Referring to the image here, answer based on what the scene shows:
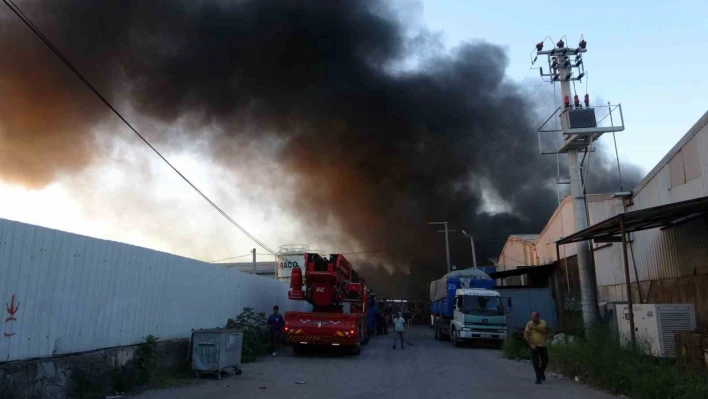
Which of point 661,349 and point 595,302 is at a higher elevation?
point 595,302

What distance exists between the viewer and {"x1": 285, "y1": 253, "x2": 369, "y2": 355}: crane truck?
1731 cm

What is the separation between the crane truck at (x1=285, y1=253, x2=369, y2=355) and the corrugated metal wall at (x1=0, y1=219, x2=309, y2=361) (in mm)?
3904

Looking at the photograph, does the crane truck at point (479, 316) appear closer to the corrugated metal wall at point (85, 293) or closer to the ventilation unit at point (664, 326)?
the ventilation unit at point (664, 326)

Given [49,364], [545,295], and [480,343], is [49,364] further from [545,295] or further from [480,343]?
[545,295]

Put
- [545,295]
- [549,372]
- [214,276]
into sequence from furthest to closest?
[545,295] < [214,276] < [549,372]

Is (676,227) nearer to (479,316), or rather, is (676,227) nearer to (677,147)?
(677,147)

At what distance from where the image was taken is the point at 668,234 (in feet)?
47.4

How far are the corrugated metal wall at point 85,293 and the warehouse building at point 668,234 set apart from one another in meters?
10.3

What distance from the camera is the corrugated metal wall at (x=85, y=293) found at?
24.8ft

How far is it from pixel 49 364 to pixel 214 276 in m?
7.76

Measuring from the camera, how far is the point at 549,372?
13250mm

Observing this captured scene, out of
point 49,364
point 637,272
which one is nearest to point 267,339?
point 49,364

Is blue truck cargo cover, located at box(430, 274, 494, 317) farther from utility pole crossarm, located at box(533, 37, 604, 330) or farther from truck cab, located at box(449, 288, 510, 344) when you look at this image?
utility pole crossarm, located at box(533, 37, 604, 330)

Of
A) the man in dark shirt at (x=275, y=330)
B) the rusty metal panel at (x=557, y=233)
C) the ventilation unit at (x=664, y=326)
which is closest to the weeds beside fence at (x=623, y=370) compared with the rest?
the ventilation unit at (x=664, y=326)
